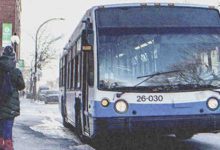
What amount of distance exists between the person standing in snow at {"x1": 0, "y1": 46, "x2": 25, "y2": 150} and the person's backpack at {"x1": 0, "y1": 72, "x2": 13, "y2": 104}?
23 millimetres

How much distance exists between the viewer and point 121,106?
10.5 meters

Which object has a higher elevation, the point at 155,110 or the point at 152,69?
the point at 152,69

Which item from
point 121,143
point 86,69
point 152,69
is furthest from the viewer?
point 121,143

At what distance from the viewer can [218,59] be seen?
10.9m

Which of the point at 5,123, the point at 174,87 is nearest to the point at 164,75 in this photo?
the point at 174,87

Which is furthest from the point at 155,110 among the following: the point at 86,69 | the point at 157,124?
the point at 86,69

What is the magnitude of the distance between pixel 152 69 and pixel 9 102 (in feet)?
9.49

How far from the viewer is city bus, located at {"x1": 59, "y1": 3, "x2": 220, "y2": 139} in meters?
10.5

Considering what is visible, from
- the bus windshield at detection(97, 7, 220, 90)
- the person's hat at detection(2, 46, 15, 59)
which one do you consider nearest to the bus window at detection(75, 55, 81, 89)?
the bus windshield at detection(97, 7, 220, 90)

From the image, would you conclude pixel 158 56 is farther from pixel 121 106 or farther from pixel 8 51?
pixel 8 51

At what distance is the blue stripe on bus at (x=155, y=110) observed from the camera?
10489mm

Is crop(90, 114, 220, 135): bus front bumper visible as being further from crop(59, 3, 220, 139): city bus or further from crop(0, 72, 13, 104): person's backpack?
crop(0, 72, 13, 104): person's backpack

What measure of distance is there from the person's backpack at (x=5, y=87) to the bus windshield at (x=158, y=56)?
214 cm

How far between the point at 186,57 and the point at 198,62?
24cm
